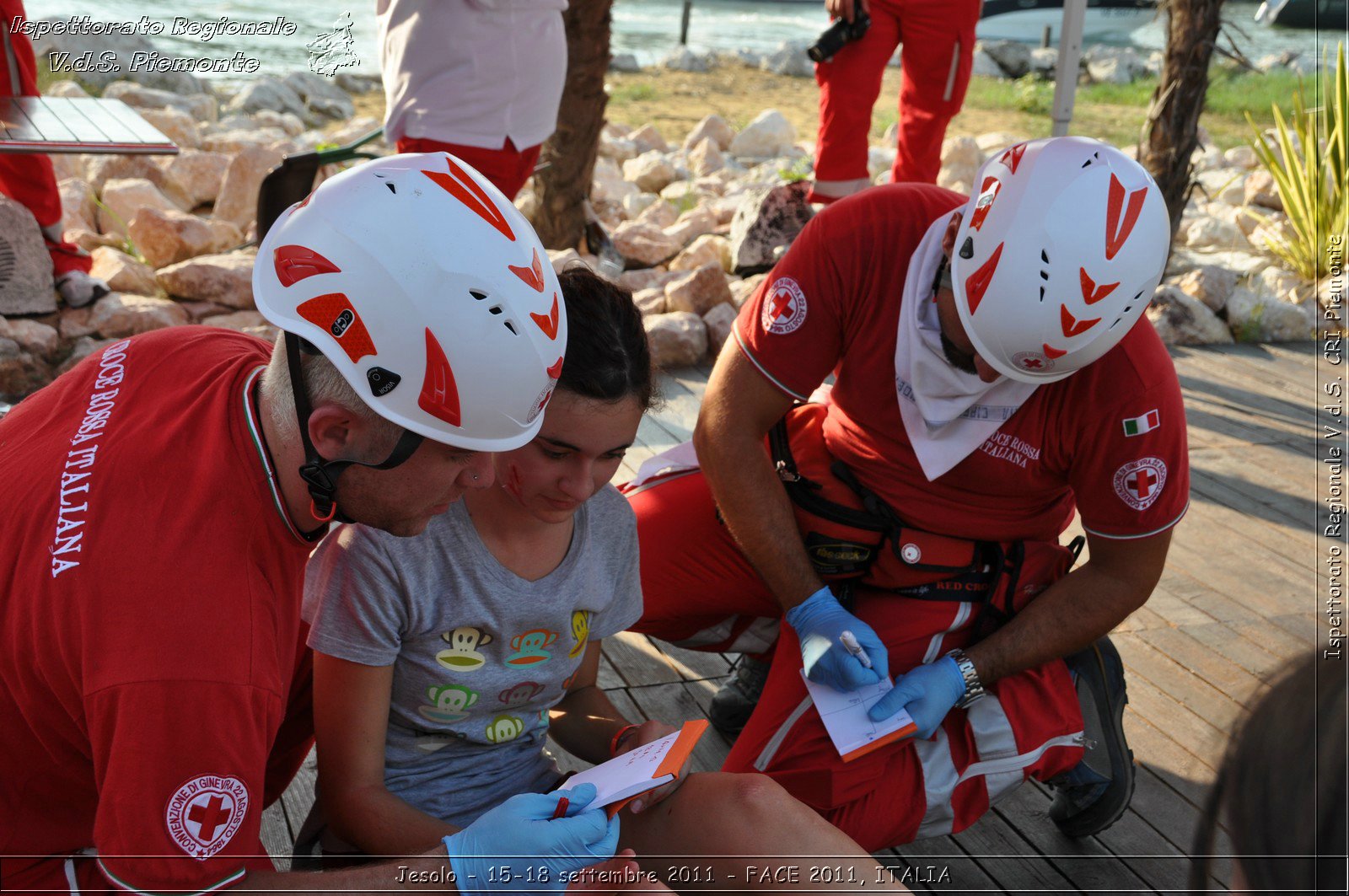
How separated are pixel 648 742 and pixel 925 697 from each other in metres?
0.72

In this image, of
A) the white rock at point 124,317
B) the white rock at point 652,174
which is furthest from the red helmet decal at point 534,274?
the white rock at point 652,174

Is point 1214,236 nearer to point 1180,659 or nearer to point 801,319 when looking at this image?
point 1180,659

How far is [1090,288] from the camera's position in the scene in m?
2.01

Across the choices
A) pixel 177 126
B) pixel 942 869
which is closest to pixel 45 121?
pixel 942 869

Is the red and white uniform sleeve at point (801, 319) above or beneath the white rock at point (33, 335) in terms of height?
above

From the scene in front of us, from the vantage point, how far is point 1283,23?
18703 millimetres

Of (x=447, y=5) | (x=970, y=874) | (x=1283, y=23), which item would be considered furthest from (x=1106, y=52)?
(x=970, y=874)

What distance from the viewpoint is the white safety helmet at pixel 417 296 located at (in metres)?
1.33

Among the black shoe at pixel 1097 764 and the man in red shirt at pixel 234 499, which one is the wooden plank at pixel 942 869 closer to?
the black shoe at pixel 1097 764

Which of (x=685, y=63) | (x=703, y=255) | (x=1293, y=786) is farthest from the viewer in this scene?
(x=685, y=63)

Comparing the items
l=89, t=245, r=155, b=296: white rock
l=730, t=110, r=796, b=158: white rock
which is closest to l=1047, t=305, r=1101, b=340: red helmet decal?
l=89, t=245, r=155, b=296: white rock

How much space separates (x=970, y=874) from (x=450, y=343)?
1.55m

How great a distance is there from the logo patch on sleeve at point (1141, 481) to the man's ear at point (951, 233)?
538 millimetres

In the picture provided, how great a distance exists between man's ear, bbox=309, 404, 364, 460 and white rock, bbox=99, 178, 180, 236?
462cm
